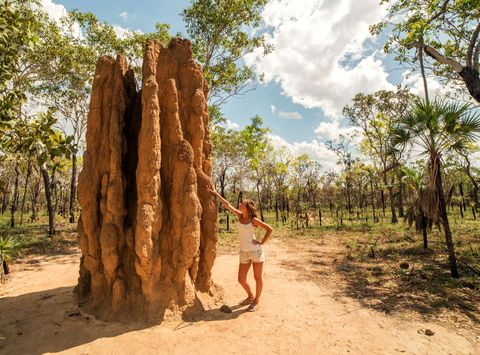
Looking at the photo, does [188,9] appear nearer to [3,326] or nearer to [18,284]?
[18,284]

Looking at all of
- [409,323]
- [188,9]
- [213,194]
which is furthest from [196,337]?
[188,9]

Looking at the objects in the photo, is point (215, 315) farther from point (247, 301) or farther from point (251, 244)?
point (251, 244)

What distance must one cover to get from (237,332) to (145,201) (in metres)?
2.86

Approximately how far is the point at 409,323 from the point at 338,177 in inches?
1445

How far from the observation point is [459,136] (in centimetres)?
773

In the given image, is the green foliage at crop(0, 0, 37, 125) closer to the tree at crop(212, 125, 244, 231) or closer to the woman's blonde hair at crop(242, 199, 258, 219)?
the woman's blonde hair at crop(242, 199, 258, 219)

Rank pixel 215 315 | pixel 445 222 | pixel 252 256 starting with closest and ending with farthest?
pixel 215 315 < pixel 252 256 < pixel 445 222

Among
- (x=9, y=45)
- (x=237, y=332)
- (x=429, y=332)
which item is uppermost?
(x=9, y=45)

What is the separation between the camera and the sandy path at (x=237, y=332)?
4402 millimetres

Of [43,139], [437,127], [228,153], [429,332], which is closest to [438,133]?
[437,127]

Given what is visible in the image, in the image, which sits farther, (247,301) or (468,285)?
(468,285)

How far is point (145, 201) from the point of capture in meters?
5.21

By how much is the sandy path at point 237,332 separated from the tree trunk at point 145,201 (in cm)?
45

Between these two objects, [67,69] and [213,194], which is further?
[67,69]
